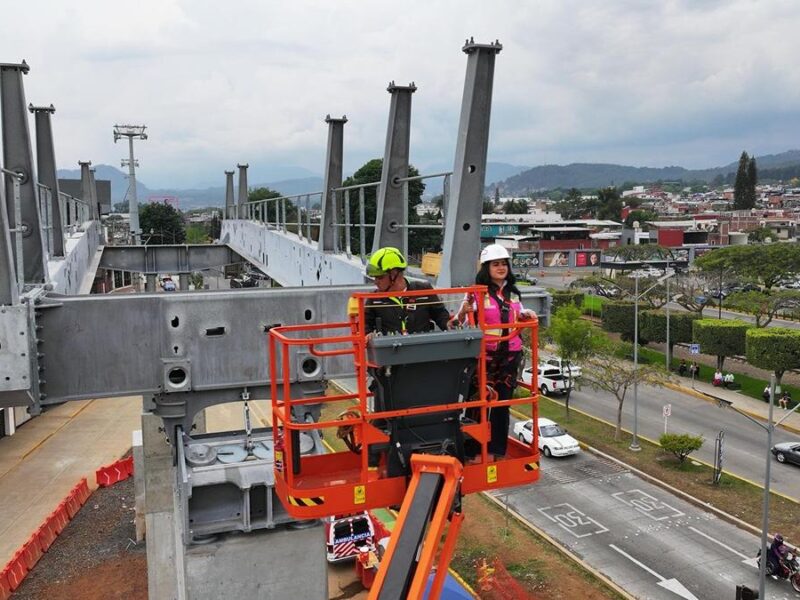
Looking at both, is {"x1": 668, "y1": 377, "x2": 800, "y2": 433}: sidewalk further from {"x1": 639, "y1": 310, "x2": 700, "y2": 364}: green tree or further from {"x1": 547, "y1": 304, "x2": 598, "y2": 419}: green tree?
{"x1": 547, "y1": 304, "x2": 598, "y2": 419}: green tree

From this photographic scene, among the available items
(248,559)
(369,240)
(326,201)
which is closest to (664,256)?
(369,240)

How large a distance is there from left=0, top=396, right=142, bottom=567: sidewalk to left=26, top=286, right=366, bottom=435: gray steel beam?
40.5 feet

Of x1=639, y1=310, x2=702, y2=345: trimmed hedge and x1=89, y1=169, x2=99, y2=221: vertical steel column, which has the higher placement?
x1=89, y1=169, x2=99, y2=221: vertical steel column

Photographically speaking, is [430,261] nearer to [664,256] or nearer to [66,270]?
[66,270]

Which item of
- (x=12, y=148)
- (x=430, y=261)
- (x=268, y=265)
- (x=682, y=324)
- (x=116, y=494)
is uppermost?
(x=12, y=148)

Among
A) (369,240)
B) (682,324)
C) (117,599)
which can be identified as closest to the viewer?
(117,599)

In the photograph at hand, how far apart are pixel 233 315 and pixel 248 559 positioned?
123 inches

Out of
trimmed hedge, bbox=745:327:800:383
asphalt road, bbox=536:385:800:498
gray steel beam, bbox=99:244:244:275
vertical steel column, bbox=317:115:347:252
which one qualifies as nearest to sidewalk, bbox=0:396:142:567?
gray steel beam, bbox=99:244:244:275

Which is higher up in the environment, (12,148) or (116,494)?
(12,148)

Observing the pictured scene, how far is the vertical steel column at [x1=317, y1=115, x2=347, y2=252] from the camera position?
14922mm

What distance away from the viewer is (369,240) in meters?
30.9

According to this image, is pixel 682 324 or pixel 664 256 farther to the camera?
pixel 664 256

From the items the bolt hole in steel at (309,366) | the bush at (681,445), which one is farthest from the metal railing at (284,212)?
the bush at (681,445)

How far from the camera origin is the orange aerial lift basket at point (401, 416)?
5.36 m
